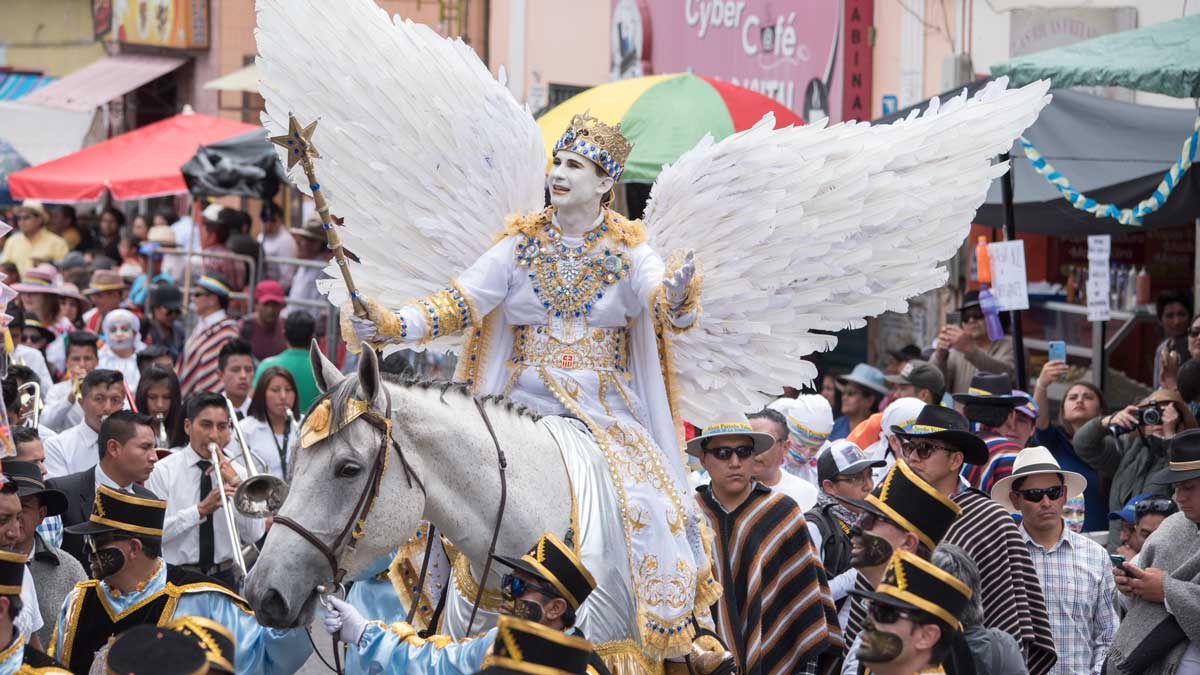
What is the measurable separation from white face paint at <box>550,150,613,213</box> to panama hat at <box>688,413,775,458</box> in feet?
3.80

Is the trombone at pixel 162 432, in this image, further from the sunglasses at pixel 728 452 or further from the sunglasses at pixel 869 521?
the sunglasses at pixel 869 521

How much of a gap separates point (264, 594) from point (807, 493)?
3.99 meters

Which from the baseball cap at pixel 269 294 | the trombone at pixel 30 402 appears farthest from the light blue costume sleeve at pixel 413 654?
the baseball cap at pixel 269 294

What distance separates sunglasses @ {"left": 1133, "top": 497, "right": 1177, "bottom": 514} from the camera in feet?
24.1

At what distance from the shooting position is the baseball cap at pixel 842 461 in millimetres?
7977

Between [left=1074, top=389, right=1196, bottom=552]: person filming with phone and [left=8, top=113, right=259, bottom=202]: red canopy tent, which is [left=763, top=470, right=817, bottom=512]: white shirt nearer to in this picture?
[left=1074, top=389, right=1196, bottom=552]: person filming with phone

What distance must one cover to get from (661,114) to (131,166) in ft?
27.5

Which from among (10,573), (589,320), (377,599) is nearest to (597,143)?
(589,320)

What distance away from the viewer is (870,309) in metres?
6.89

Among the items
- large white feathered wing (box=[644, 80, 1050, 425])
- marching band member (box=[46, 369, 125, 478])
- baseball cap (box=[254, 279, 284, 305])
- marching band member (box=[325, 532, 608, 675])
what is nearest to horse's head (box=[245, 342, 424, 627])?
marching band member (box=[325, 532, 608, 675])

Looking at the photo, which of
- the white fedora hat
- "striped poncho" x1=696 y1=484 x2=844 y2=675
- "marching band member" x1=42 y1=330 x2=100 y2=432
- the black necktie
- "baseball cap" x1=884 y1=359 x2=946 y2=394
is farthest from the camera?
"marching band member" x1=42 y1=330 x2=100 y2=432

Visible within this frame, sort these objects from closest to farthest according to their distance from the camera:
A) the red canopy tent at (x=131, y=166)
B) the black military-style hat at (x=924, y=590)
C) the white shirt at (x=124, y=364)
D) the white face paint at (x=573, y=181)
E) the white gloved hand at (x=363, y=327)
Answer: the black military-style hat at (x=924, y=590) → the white gloved hand at (x=363, y=327) → the white face paint at (x=573, y=181) → the white shirt at (x=124, y=364) → the red canopy tent at (x=131, y=166)

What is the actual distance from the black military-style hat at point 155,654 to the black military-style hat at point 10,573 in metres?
1.24

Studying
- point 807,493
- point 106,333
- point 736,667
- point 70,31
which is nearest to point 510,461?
point 736,667
